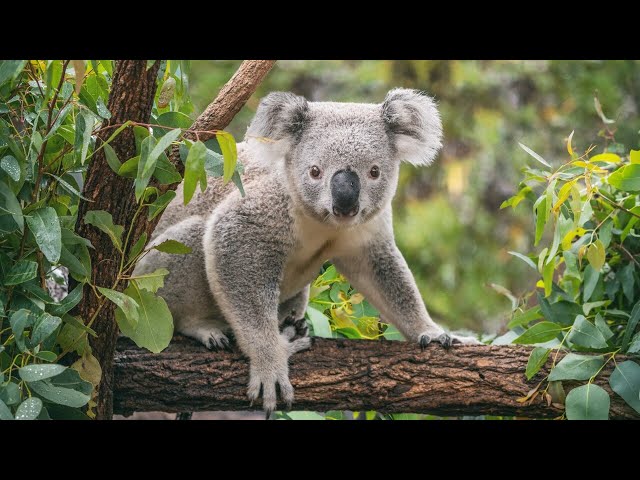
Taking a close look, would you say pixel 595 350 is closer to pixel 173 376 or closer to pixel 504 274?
pixel 173 376

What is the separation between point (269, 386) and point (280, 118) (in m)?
1.08

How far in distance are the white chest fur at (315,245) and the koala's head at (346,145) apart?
0.09 metres

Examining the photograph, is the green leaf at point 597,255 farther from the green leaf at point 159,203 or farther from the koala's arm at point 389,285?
the green leaf at point 159,203

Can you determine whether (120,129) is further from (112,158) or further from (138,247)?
(138,247)

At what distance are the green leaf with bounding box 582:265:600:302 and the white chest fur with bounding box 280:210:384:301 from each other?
87cm

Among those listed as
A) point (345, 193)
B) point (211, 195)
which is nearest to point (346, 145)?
point (345, 193)

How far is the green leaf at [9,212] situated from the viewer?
2205 mm

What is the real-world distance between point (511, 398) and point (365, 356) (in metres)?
0.55

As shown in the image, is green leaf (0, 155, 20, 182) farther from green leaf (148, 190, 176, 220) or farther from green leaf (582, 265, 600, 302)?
green leaf (582, 265, 600, 302)

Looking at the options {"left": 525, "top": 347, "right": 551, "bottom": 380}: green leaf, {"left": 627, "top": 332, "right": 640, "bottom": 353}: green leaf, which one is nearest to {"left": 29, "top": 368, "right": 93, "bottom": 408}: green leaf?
{"left": 525, "top": 347, "right": 551, "bottom": 380}: green leaf

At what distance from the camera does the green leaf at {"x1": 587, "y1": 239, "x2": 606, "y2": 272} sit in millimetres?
2859

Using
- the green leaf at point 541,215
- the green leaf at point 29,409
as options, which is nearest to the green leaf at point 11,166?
the green leaf at point 29,409

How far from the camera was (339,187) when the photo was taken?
287 cm

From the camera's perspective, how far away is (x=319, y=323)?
3.52m
